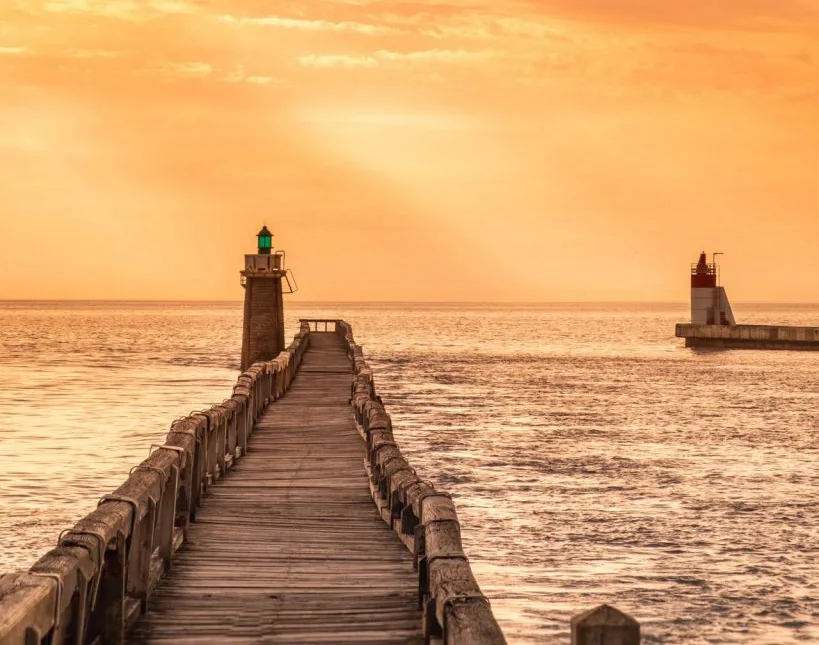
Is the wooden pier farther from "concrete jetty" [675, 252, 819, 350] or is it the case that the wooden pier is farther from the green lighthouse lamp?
"concrete jetty" [675, 252, 819, 350]

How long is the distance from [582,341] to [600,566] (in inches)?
4234

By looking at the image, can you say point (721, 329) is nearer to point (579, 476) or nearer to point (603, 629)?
point (579, 476)

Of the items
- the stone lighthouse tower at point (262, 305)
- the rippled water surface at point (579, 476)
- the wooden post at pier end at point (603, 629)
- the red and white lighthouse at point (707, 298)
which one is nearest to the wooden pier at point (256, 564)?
the wooden post at pier end at point (603, 629)

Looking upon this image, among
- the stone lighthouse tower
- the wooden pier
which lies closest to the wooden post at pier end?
the wooden pier

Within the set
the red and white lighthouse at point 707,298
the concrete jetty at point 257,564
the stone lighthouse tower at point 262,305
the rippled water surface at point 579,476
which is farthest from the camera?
the red and white lighthouse at point 707,298

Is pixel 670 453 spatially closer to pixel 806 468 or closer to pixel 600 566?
pixel 806 468

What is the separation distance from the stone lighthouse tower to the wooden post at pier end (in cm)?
4831

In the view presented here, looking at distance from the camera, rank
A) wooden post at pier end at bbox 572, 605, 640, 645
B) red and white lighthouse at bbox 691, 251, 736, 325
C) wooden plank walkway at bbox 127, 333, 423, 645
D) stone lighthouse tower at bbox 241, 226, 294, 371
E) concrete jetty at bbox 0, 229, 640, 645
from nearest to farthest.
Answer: wooden post at pier end at bbox 572, 605, 640, 645 → concrete jetty at bbox 0, 229, 640, 645 → wooden plank walkway at bbox 127, 333, 423, 645 → stone lighthouse tower at bbox 241, 226, 294, 371 → red and white lighthouse at bbox 691, 251, 736, 325

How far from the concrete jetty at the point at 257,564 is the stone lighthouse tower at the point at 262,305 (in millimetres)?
37136

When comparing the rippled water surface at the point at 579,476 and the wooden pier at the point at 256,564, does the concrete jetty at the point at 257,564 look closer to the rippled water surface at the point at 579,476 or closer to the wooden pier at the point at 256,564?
the wooden pier at the point at 256,564

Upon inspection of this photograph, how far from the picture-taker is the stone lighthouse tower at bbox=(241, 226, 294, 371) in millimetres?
52562

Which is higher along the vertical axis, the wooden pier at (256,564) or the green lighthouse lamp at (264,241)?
the green lighthouse lamp at (264,241)

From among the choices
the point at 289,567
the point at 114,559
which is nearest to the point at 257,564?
the point at 289,567

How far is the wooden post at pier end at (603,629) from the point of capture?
424 centimetres
